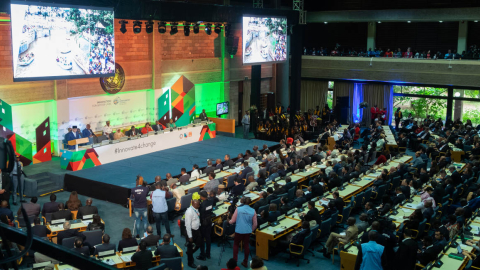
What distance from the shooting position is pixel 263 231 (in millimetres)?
9023

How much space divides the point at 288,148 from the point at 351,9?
13425 mm

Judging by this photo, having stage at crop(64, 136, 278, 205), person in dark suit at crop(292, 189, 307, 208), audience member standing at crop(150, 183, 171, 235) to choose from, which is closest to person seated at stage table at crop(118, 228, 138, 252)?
audience member standing at crop(150, 183, 171, 235)

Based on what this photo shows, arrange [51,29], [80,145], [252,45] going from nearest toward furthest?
[51,29]
[80,145]
[252,45]

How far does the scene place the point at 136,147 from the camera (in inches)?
650

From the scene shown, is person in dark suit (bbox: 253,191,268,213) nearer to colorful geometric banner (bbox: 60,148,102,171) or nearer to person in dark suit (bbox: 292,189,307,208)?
person in dark suit (bbox: 292,189,307,208)

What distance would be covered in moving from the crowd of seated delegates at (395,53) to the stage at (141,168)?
9.05 meters

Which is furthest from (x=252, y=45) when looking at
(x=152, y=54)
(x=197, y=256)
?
(x=197, y=256)

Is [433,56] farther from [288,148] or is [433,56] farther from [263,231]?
[263,231]

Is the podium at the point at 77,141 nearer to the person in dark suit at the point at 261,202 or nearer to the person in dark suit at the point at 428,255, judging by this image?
the person in dark suit at the point at 261,202

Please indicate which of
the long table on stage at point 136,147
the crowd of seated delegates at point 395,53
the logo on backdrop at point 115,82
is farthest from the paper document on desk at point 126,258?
the crowd of seated delegates at point 395,53

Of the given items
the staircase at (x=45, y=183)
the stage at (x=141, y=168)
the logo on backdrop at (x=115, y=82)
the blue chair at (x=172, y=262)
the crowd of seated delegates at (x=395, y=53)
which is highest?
the crowd of seated delegates at (x=395, y=53)

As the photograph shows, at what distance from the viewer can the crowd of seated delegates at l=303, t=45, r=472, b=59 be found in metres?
22.4

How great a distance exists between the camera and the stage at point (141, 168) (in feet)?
42.4

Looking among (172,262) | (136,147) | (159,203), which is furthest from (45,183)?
(172,262)
